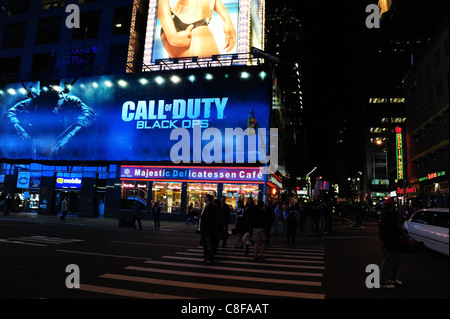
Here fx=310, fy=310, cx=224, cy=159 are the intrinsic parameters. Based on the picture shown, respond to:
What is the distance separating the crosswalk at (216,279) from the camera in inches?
238

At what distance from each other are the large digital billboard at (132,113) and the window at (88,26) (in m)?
6.14

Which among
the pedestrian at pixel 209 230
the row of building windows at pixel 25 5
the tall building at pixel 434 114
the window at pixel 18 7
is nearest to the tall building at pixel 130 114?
the row of building windows at pixel 25 5

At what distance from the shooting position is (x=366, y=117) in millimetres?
116562

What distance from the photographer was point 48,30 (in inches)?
1443

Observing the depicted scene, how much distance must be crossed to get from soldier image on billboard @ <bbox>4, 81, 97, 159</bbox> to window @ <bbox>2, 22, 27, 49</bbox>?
30.4 feet

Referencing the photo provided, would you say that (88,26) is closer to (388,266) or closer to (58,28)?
(58,28)

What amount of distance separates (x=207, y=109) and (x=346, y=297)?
24.4 m

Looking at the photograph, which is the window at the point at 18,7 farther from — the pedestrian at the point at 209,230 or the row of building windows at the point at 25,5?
the pedestrian at the point at 209,230

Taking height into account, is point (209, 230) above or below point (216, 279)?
above

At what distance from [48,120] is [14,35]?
1481cm

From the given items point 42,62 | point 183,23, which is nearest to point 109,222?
point 183,23

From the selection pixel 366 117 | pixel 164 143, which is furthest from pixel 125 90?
pixel 366 117
